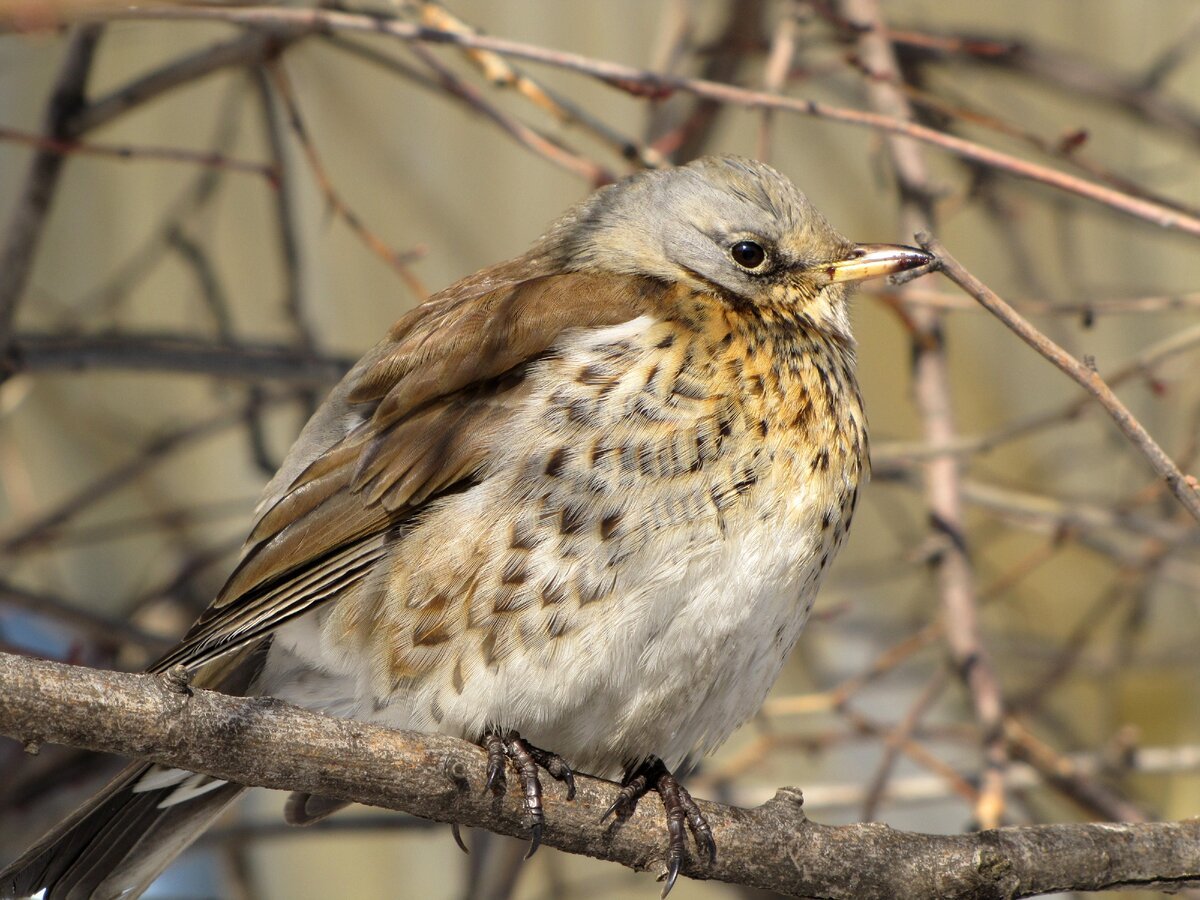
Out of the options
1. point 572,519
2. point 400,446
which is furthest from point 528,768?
point 400,446

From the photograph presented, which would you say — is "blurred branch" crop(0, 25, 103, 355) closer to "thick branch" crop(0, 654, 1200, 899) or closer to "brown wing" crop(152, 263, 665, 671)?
"brown wing" crop(152, 263, 665, 671)

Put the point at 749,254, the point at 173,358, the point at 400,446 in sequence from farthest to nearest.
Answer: the point at 173,358 < the point at 749,254 < the point at 400,446

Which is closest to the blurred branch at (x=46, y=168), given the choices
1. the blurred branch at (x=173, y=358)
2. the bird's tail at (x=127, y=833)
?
the blurred branch at (x=173, y=358)

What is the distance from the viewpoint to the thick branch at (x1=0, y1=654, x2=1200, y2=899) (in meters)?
1.85

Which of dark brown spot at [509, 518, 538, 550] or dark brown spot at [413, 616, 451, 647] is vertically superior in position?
dark brown spot at [509, 518, 538, 550]

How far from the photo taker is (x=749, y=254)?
9.10 ft

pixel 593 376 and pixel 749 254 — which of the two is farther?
pixel 749 254

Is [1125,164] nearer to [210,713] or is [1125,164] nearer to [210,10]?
[210,10]

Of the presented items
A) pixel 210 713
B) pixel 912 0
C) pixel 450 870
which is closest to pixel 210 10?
pixel 210 713

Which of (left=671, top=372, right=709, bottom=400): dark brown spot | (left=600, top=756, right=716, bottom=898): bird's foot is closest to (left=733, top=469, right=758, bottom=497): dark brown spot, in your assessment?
(left=671, top=372, right=709, bottom=400): dark brown spot

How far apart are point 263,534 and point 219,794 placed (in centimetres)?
51

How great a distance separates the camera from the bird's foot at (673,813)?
222 cm

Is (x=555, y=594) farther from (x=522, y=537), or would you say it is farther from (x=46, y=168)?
(x=46, y=168)

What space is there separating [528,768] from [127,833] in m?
0.90
